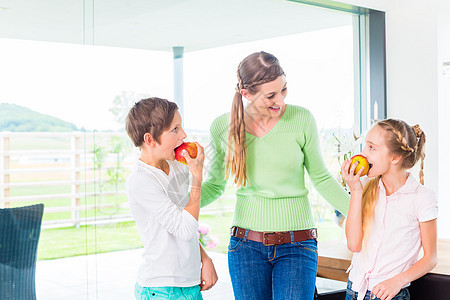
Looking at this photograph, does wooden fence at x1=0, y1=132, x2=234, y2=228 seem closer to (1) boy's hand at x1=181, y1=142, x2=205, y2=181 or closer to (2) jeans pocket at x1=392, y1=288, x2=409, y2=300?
(1) boy's hand at x1=181, y1=142, x2=205, y2=181

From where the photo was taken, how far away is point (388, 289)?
1.87 meters

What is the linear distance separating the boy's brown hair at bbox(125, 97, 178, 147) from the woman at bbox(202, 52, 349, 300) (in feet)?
1.01

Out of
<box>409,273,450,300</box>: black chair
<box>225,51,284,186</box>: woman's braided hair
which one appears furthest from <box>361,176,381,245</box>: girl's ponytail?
<box>225,51,284,186</box>: woman's braided hair

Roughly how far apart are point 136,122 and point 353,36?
8.59ft

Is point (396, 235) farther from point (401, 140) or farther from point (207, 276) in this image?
point (207, 276)

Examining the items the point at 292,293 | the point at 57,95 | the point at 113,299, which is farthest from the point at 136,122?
the point at 113,299

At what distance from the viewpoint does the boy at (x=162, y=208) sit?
5.49 ft

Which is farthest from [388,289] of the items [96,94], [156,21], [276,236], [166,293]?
[156,21]

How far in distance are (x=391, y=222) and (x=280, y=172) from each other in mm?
407

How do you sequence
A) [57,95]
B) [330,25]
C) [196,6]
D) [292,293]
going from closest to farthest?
1. [292,293]
2. [57,95]
3. [196,6]
4. [330,25]

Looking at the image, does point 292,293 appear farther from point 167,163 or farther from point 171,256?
point 167,163

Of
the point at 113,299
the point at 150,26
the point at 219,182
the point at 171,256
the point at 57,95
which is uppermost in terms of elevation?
the point at 150,26

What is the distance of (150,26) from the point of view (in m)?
2.89

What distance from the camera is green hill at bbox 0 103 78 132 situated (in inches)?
94.8
